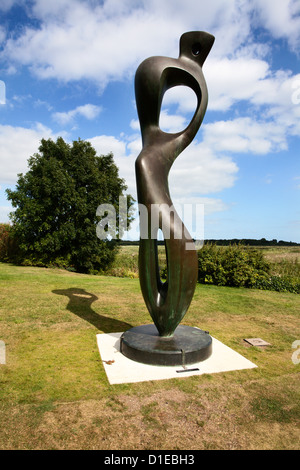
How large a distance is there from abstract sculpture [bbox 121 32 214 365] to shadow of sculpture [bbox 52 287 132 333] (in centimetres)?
143

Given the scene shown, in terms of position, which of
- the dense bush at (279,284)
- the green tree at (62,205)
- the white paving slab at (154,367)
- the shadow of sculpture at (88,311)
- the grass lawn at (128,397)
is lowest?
the grass lawn at (128,397)

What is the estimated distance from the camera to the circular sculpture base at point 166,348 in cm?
445

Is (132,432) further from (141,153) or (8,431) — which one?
(141,153)

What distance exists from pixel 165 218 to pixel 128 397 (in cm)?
245

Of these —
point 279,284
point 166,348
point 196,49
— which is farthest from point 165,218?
point 279,284

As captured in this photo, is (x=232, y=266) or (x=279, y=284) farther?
(x=232, y=266)

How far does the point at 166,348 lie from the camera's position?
14.9 feet

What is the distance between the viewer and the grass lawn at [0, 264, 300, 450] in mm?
2906

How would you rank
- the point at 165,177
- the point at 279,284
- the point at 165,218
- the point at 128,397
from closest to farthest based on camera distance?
the point at 128,397, the point at 165,218, the point at 165,177, the point at 279,284

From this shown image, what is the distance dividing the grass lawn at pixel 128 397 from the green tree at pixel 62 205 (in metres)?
11.2

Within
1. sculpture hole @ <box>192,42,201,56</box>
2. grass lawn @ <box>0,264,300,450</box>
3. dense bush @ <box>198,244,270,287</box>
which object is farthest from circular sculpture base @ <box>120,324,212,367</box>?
dense bush @ <box>198,244,270,287</box>

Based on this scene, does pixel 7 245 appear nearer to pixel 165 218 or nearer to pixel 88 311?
pixel 88 311

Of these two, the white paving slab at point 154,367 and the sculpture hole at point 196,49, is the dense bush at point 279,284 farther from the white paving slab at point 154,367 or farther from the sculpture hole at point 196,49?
the sculpture hole at point 196,49

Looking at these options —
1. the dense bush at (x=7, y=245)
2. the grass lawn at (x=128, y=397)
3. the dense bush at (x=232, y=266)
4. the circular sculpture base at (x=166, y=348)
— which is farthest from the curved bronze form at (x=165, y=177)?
the dense bush at (x=7, y=245)
